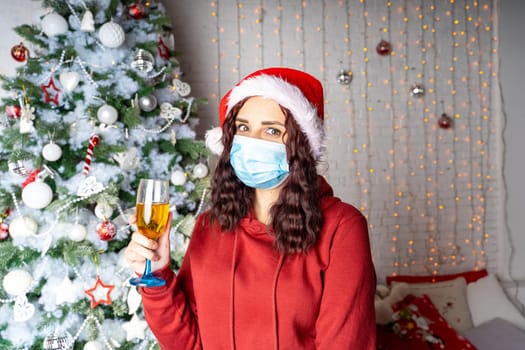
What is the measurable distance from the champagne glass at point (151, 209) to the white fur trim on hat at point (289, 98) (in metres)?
0.48

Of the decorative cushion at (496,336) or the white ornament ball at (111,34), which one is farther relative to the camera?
the decorative cushion at (496,336)

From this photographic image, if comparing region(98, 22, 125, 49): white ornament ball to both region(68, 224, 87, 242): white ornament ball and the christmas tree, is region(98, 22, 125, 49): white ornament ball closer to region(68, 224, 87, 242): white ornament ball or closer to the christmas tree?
the christmas tree

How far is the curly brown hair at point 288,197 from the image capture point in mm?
1415

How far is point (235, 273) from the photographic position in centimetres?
142

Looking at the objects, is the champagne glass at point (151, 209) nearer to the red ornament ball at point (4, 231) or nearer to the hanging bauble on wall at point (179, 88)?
the red ornament ball at point (4, 231)

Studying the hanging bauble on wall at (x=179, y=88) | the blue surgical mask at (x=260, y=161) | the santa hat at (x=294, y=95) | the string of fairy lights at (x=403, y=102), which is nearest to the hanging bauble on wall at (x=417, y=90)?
the string of fairy lights at (x=403, y=102)

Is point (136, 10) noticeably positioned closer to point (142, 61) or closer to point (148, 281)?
point (142, 61)

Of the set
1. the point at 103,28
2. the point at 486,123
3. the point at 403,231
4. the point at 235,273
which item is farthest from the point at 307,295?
the point at 486,123

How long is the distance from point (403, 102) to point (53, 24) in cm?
249

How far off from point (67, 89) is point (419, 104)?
8.38 ft

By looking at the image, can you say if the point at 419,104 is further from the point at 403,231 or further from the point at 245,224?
the point at 245,224

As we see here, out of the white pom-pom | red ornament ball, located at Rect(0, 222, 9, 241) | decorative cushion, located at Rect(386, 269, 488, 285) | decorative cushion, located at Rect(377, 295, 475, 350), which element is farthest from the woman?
decorative cushion, located at Rect(386, 269, 488, 285)

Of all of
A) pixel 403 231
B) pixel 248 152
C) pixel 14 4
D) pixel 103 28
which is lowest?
pixel 403 231

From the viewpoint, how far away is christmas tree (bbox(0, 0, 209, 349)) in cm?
213
